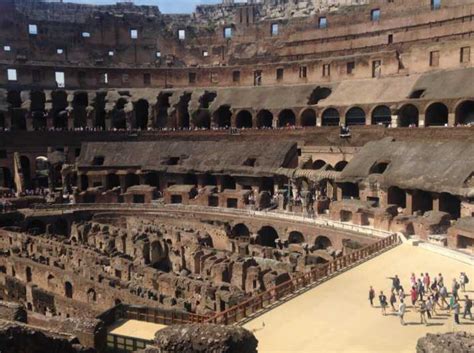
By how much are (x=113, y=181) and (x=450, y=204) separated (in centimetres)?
3034

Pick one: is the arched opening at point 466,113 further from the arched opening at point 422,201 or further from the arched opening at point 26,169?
the arched opening at point 26,169

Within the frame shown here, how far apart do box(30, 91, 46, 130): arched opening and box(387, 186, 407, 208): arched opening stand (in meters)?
38.7

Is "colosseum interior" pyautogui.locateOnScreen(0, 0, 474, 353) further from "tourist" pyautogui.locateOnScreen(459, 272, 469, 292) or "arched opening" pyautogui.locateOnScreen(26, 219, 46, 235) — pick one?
"tourist" pyautogui.locateOnScreen(459, 272, 469, 292)

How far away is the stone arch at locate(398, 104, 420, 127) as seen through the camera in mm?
41812

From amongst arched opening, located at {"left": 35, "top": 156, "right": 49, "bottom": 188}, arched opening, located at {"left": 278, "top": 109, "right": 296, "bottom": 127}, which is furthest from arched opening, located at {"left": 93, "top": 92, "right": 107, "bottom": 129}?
arched opening, located at {"left": 278, "top": 109, "right": 296, "bottom": 127}

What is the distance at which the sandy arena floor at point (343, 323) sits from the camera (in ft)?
46.8

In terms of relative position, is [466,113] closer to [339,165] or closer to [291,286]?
[339,165]

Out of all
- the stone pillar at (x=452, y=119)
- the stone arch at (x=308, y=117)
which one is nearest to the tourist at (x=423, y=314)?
the stone pillar at (x=452, y=119)

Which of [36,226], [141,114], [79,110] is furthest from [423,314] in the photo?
[79,110]

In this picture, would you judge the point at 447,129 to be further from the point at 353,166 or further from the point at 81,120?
the point at 81,120

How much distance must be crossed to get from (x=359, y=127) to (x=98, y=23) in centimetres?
3903

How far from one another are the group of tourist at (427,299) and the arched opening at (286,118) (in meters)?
33.0

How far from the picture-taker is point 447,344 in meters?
9.49

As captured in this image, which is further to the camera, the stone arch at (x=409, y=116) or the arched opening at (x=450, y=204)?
the stone arch at (x=409, y=116)
